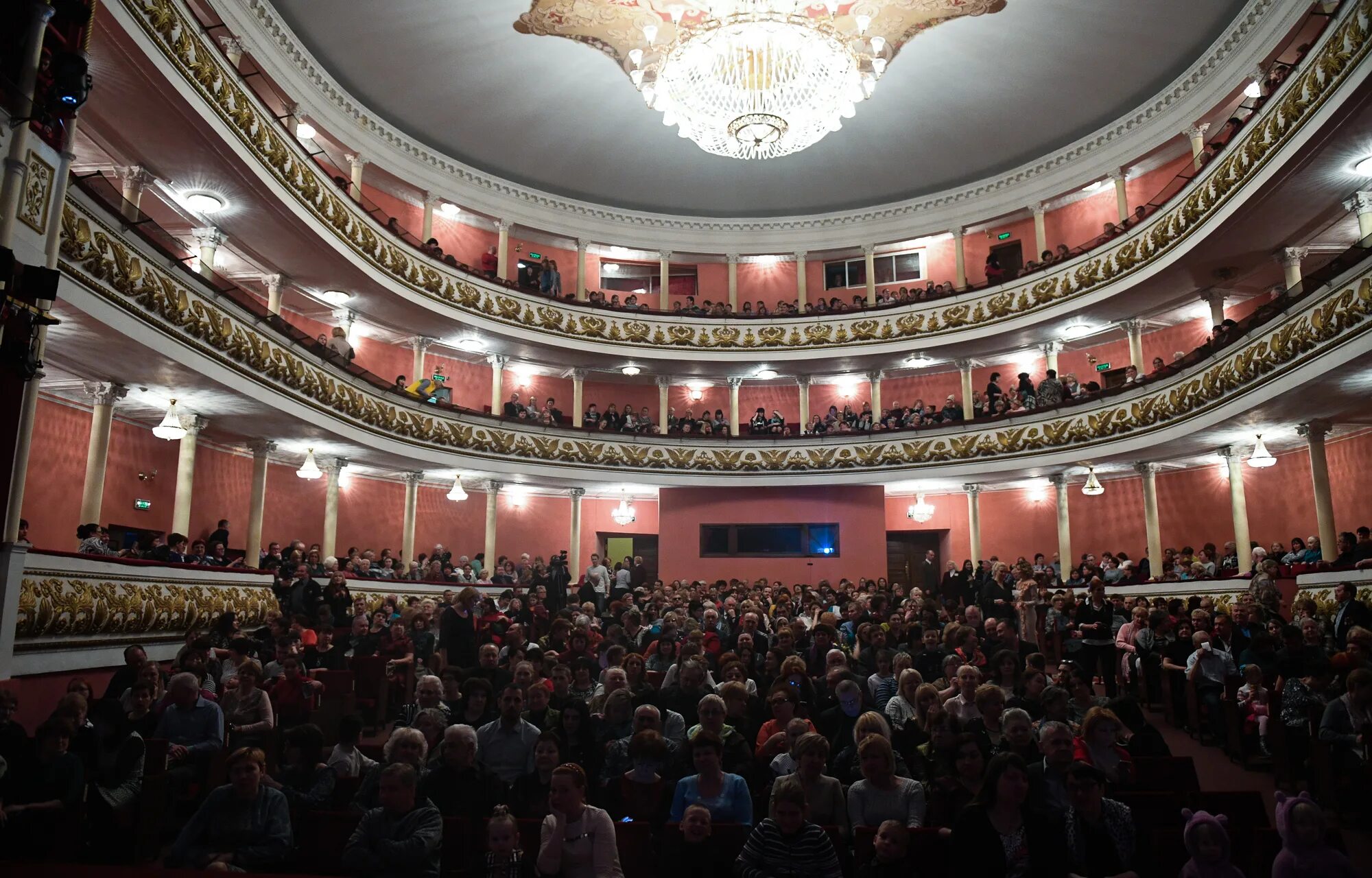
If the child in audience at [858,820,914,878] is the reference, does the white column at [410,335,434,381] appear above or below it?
above

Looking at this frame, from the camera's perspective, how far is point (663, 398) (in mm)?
23859

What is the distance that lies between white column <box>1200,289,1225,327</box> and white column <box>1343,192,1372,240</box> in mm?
3722

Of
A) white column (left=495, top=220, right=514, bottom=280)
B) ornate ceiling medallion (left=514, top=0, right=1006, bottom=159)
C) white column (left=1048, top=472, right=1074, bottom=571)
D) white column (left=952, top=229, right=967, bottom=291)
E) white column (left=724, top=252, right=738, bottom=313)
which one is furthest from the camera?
white column (left=724, top=252, right=738, bottom=313)

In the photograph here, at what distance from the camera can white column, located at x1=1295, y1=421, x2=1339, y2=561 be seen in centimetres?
1354

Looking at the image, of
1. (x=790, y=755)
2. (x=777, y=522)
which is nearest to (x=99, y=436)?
(x=790, y=755)

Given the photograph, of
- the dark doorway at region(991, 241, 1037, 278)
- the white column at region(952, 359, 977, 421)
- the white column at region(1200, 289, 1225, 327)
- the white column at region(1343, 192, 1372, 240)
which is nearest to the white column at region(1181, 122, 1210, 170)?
the white column at region(1200, 289, 1225, 327)

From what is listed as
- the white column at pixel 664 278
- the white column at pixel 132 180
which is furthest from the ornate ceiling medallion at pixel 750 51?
the white column at pixel 664 278

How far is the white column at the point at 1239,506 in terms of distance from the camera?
15.9 meters

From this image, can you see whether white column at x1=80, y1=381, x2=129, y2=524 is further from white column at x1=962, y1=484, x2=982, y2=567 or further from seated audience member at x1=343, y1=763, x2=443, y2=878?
white column at x1=962, y1=484, x2=982, y2=567

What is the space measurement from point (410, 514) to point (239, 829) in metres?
15.6

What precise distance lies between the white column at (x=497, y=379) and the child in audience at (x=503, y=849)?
1761cm

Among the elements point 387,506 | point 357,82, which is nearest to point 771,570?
point 387,506

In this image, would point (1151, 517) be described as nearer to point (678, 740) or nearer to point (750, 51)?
point (750, 51)

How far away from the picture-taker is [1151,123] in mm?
18500
